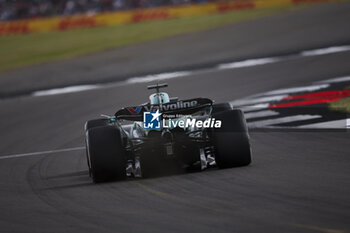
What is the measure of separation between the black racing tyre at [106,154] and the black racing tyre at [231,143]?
130cm

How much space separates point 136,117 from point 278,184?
2.41 metres

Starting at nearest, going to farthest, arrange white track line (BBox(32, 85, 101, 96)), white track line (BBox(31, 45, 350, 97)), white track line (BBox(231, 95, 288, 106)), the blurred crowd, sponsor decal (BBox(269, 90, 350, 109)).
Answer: sponsor decal (BBox(269, 90, 350, 109)), white track line (BBox(231, 95, 288, 106)), white track line (BBox(32, 85, 101, 96)), white track line (BBox(31, 45, 350, 97)), the blurred crowd

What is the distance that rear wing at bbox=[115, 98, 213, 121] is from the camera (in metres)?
9.72

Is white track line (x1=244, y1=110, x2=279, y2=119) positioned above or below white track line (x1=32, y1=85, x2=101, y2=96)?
below

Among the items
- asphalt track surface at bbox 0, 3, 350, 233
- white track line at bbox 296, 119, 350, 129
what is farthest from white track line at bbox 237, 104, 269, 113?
white track line at bbox 296, 119, 350, 129

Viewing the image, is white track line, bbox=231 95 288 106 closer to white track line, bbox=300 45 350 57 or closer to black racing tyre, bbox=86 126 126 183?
white track line, bbox=300 45 350 57

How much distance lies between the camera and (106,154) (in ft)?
31.1

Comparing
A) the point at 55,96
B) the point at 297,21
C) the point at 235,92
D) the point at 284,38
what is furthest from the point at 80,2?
the point at 235,92

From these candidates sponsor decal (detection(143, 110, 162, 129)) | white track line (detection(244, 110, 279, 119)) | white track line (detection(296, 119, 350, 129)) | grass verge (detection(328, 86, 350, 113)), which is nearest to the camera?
sponsor decal (detection(143, 110, 162, 129))

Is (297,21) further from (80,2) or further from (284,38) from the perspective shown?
(80,2)

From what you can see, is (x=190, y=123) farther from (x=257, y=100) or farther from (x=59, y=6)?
(x=59, y=6)

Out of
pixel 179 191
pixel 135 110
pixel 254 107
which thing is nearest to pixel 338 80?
pixel 254 107

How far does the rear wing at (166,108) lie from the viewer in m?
9.72

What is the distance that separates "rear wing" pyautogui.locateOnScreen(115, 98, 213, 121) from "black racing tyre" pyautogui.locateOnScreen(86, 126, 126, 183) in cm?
29
